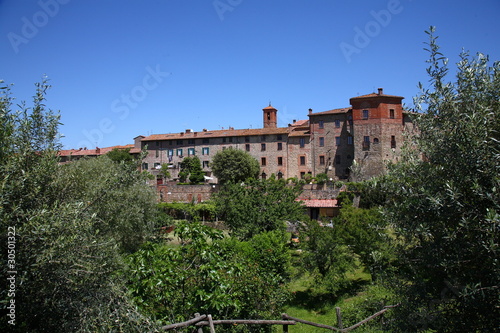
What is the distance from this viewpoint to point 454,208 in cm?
452

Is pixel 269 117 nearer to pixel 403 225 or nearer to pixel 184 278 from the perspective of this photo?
pixel 184 278

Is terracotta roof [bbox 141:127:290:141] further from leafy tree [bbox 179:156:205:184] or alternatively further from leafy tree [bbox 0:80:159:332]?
leafy tree [bbox 0:80:159:332]

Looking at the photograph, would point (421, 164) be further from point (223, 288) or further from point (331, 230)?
point (331, 230)

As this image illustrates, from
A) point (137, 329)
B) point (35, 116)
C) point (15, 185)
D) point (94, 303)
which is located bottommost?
point (137, 329)

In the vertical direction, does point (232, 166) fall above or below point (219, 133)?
below

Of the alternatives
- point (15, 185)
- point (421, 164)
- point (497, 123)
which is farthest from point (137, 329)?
point (497, 123)

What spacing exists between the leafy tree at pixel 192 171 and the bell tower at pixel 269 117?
14606 mm

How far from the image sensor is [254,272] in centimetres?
1159

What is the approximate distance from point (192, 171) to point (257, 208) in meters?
32.3

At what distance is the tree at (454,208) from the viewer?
431 centimetres

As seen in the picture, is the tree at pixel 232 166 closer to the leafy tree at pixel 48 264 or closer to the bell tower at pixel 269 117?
the bell tower at pixel 269 117

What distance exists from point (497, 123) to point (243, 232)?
58.0ft

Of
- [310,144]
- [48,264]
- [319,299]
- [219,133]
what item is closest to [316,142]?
[310,144]

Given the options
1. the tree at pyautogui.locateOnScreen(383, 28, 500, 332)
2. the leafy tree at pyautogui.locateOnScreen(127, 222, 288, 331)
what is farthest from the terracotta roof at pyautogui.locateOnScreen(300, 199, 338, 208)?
the tree at pyautogui.locateOnScreen(383, 28, 500, 332)
